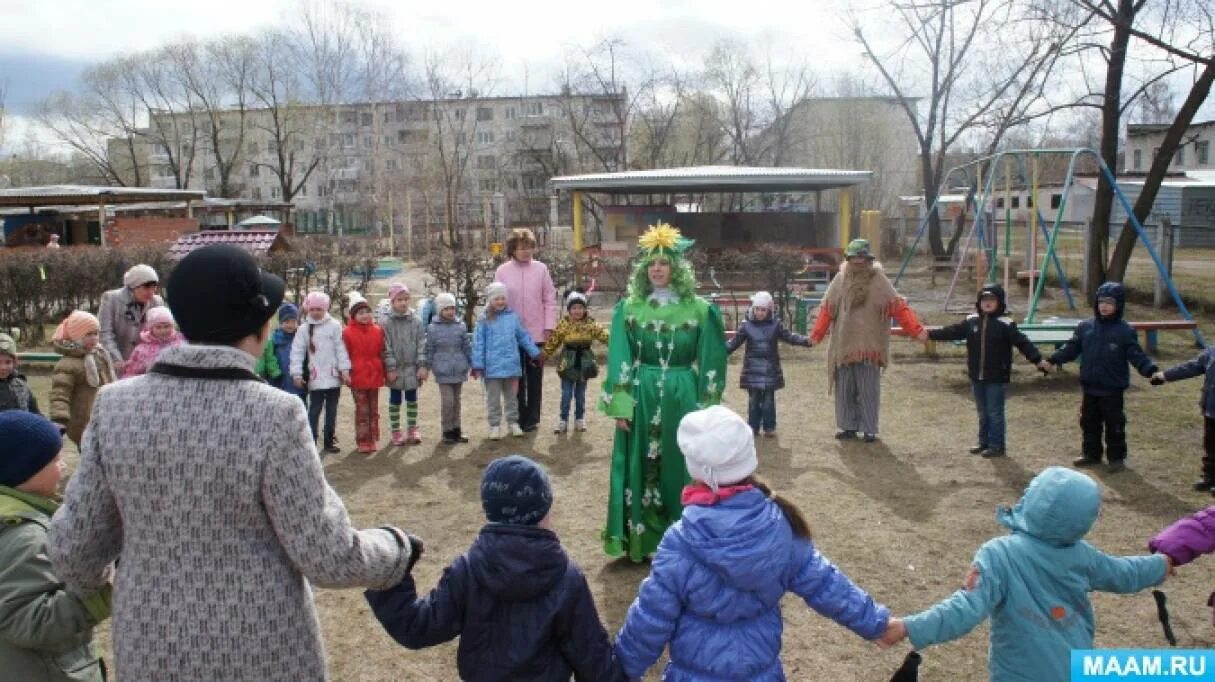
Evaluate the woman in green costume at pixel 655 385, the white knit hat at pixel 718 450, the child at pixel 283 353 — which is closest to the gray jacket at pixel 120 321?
the child at pixel 283 353

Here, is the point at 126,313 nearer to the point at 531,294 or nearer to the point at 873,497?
the point at 531,294

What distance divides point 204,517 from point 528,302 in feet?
22.2

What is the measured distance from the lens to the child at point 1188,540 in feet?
10.6

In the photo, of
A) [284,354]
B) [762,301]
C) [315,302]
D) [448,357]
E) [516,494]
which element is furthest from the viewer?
[762,301]

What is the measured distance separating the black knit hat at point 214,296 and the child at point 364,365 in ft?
19.9

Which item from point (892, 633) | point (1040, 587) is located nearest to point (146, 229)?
point (892, 633)

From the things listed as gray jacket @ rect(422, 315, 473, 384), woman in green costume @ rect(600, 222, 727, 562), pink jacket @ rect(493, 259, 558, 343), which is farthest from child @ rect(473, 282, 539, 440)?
woman in green costume @ rect(600, 222, 727, 562)

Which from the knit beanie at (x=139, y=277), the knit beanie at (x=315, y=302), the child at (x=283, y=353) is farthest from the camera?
the child at (x=283, y=353)

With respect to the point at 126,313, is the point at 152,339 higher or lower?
lower

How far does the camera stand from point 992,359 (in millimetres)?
7629

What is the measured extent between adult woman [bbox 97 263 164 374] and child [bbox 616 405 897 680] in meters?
5.65

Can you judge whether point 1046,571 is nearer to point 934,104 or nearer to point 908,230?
point 934,104

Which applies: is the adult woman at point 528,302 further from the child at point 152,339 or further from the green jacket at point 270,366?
the child at point 152,339

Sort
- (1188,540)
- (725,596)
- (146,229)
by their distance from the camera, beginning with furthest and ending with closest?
(146,229) → (1188,540) → (725,596)
